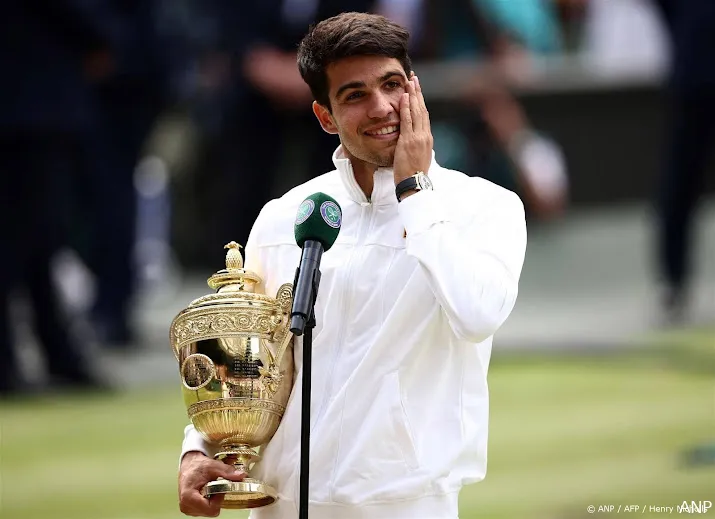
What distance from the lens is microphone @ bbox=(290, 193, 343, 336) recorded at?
9.95 ft

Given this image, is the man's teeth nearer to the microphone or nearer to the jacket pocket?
the microphone

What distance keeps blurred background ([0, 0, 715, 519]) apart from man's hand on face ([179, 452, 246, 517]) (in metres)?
2.43

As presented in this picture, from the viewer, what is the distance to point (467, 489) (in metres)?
6.10

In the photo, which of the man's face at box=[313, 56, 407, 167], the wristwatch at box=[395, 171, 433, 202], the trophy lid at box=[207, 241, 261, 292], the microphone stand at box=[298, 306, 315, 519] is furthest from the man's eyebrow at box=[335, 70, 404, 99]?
the microphone stand at box=[298, 306, 315, 519]

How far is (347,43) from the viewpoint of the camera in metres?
3.31

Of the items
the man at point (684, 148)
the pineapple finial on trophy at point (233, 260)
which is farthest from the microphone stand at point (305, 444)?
the man at point (684, 148)

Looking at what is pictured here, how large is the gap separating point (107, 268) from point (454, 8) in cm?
547

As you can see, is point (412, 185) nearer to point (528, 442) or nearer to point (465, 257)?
point (465, 257)

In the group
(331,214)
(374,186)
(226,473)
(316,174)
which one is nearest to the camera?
(331,214)

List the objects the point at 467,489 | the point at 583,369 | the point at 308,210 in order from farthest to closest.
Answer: the point at 583,369, the point at 467,489, the point at 308,210

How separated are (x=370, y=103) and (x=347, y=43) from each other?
13 centimetres

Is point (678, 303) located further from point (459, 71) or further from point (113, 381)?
point (459, 71)

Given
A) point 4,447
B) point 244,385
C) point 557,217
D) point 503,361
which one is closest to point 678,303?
point 503,361

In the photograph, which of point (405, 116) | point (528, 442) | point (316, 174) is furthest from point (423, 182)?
point (316, 174)
